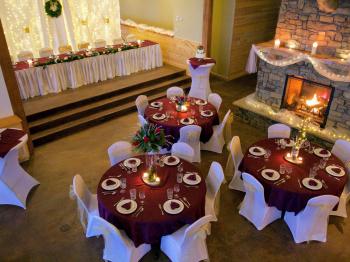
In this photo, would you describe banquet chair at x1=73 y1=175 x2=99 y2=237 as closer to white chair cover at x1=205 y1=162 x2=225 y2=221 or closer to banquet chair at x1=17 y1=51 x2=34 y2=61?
white chair cover at x1=205 y1=162 x2=225 y2=221

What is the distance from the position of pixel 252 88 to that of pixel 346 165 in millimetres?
5155

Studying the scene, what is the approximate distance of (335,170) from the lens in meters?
4.49

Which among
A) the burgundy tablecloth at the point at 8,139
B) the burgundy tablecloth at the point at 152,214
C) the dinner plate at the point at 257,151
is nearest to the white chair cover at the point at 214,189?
the burgundy tablecloth at the point at 152,214

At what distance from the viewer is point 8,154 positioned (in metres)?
4.74

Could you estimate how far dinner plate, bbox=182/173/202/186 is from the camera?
4133mm

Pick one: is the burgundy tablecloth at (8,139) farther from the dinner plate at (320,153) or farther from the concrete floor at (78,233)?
the dinner plate at (320,153)

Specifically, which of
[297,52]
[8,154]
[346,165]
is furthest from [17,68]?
[346,165]

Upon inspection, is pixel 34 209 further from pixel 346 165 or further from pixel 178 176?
pixel 346 165

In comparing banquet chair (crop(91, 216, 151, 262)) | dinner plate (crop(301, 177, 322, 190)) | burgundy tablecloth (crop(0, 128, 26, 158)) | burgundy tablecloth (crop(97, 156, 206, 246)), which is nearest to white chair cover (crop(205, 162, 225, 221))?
burgundy tablecloth (crop(97, 156, 206, 246))

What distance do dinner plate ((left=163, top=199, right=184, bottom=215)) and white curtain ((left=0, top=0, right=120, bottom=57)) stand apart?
28.7ft

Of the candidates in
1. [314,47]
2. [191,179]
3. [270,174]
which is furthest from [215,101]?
[191,179]

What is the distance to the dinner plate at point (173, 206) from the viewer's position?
145 inches

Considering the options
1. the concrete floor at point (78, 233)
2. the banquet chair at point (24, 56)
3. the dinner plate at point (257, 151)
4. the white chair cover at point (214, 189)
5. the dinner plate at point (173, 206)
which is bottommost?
the concrete floor at point (78, 233)

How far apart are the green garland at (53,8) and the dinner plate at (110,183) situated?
8135 mm
